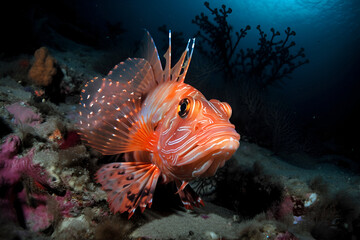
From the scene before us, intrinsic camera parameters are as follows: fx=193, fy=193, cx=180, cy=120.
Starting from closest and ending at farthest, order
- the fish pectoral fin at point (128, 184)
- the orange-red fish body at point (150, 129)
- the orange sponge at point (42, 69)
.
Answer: the orange-red fish body at point (150, 129) → the fish pectoral fin at point (128, 184) → the orange sponge at point (42, 69)

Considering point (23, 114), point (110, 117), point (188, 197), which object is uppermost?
point (110, 117)

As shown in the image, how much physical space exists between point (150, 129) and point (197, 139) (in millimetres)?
878

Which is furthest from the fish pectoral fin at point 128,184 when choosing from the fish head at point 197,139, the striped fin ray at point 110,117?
the fish head at point 197,139

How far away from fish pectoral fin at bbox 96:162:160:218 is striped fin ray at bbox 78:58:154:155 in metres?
0.25

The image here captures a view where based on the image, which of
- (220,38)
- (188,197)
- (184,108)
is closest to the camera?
(184,108)

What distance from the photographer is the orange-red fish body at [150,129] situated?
6.55ft

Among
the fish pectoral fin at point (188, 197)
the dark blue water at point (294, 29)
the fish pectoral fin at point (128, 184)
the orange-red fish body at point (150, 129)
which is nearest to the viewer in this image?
the orange-red fish body at point (150, 129)

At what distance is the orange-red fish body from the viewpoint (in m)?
2.00

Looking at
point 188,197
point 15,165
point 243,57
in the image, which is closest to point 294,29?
point 243,57

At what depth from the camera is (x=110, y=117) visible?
102 inches

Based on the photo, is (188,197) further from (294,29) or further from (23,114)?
(294,29)

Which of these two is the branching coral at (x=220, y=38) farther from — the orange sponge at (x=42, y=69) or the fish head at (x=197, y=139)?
the fish head at (x=197, y=139)

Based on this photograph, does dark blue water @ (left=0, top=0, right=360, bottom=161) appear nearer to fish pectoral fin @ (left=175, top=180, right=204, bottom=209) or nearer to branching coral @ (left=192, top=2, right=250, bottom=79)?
fish pectoral fin @ (left=175, top=180, right=204, bottom=209)

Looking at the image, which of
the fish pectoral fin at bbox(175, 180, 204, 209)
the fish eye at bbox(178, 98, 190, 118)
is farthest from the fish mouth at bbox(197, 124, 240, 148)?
the fish pectoral fin at bbox(175, 180, 204, 209)
